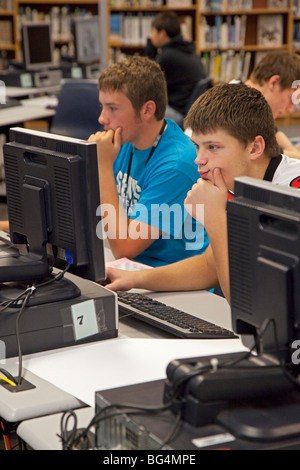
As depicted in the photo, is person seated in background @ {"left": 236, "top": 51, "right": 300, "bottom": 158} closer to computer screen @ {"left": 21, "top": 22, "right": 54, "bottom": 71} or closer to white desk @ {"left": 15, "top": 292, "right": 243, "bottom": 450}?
white desk @ {"left": 15, "top": 292, "right": 243, "bottom": 450}

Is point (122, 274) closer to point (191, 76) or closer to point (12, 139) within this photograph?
point (12, 139)

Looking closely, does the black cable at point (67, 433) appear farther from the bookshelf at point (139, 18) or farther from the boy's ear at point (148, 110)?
the bookshelf at point (139, 18)

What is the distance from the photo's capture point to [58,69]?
5766mm

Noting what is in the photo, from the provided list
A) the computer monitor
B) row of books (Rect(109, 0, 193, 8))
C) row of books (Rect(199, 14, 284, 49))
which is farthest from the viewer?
row of books (Rect(199, 14, 284, 49))

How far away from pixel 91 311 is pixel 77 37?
4640 millimetres

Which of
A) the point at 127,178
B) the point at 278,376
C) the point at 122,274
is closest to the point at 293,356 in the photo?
the point at 278,376

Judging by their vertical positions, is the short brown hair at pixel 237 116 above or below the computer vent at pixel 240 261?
above

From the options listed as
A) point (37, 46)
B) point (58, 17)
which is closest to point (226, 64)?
point (58, 17)

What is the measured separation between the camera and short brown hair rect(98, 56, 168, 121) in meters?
2.32

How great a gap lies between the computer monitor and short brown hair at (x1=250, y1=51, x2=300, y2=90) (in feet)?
5.64

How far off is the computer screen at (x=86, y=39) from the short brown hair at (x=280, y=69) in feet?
9.84

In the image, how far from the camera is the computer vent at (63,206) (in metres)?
1.45

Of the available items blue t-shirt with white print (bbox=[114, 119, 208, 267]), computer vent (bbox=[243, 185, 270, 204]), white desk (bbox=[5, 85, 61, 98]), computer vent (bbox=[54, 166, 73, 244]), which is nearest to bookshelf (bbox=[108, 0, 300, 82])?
white desk (bbox=[5, 85, 61, 98])

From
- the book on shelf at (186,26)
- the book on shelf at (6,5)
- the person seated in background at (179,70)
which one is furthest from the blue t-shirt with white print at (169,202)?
the book on shelf at (6,5)
